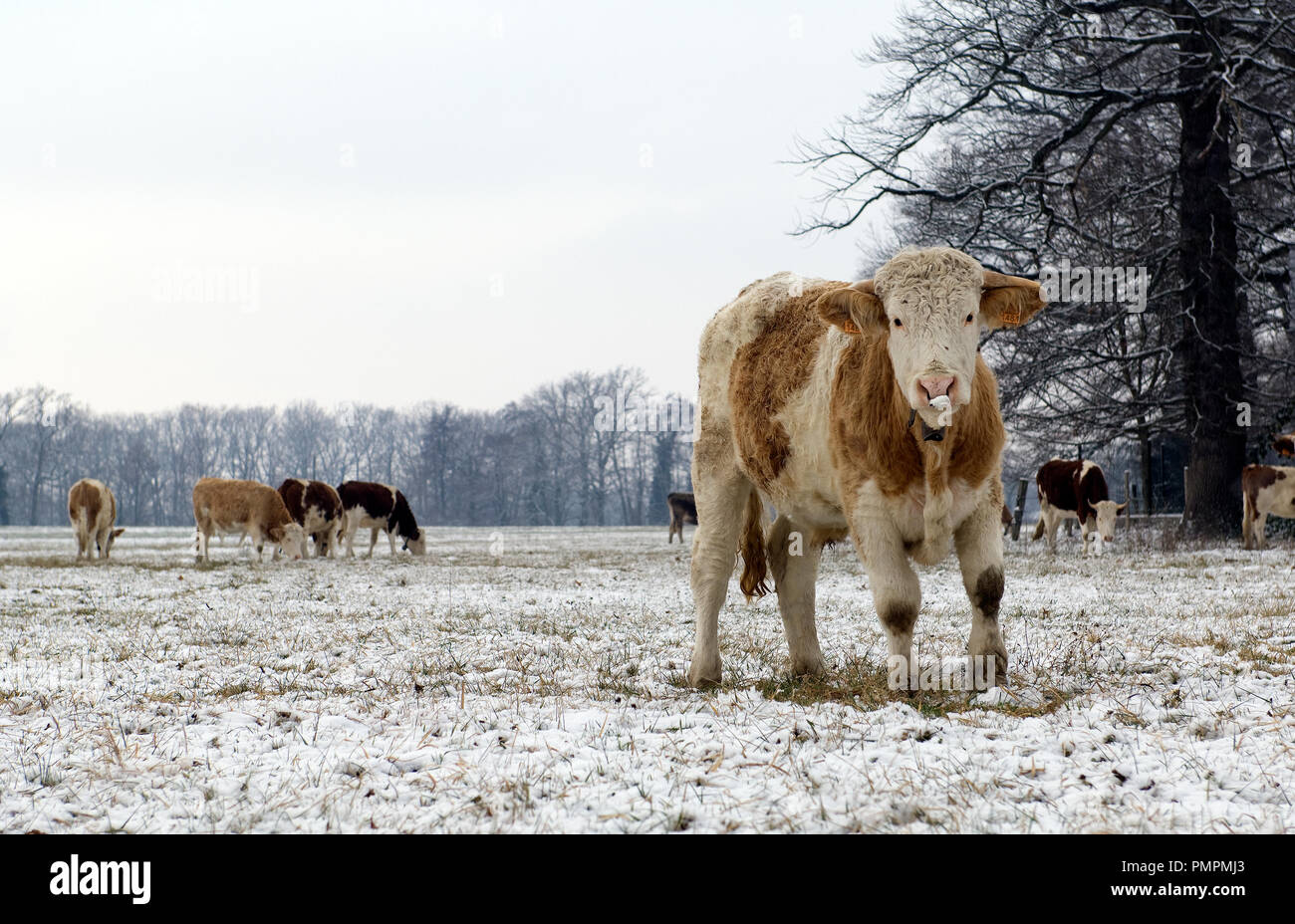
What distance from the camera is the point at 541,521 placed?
74688 millimetres

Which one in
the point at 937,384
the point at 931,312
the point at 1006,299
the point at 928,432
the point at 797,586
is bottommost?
the point at 797,586

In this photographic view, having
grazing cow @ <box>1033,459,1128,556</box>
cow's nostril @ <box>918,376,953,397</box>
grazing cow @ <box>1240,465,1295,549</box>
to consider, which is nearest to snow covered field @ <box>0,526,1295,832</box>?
cow's nostril @ <box>918,376,953,397</box>

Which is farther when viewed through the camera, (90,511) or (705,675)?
(90,511)

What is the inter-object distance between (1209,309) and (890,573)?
1658 cm

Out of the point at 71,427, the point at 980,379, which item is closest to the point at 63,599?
the point at 980,379

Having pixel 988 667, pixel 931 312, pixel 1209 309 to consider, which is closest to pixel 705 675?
pixel 988 667

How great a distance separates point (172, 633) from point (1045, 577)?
9.93 m

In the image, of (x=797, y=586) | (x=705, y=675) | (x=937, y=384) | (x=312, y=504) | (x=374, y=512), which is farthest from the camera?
(x=374, y=512)

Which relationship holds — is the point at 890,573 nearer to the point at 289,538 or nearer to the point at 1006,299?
the point at 1006,299

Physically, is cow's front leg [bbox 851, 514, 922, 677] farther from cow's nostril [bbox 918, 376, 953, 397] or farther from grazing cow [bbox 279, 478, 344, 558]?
grazing cow [bbox 279, 478, 344, 558]

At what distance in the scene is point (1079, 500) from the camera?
763 inches

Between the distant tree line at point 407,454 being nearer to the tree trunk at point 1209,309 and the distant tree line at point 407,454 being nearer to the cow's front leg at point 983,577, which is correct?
the tree trunk at point 1209,309

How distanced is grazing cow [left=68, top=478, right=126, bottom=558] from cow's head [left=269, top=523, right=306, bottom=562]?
3.66 metres
